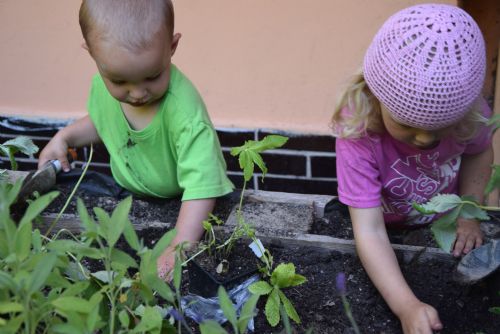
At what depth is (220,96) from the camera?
121 inches

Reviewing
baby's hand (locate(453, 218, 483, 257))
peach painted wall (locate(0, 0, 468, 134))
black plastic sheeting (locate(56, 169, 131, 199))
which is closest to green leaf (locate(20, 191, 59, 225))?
baby's hand (locate(453, 218, 483, 257))

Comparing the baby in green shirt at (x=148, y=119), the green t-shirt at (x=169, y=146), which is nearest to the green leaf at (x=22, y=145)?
the baby in green shirt at (x=148, y=119)

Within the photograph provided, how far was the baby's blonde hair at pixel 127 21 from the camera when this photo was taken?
1.98 metres

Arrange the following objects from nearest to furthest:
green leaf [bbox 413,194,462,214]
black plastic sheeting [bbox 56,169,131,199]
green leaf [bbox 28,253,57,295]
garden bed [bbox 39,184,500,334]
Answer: green leaf [bbox 28,253,57,295] → green leaf [bbox 413,194,462,214] → garden bed [bbox 39,184,500,334] → black plastic sheeting [bbox 56,169,131,199]

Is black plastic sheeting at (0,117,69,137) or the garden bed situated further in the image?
black plastic sheeting at (0,117,69,137)

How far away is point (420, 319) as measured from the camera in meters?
1.58

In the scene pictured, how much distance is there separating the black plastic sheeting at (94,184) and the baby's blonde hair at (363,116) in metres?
0.85

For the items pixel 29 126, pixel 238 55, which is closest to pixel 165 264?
pixel 238 55

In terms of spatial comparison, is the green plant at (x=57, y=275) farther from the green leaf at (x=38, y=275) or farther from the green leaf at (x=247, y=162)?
the green leaf at (x=247, y=162)

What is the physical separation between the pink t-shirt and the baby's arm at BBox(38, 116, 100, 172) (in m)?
1.03

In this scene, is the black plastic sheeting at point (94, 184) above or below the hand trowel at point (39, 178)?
below

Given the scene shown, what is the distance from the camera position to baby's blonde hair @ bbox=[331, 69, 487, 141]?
1.80 meters

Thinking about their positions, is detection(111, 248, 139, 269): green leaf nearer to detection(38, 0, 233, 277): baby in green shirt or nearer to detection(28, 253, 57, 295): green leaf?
detection(28, 253, 57, 295): green leaf

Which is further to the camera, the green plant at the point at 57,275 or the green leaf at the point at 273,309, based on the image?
the green leaf at the point at 273,309
